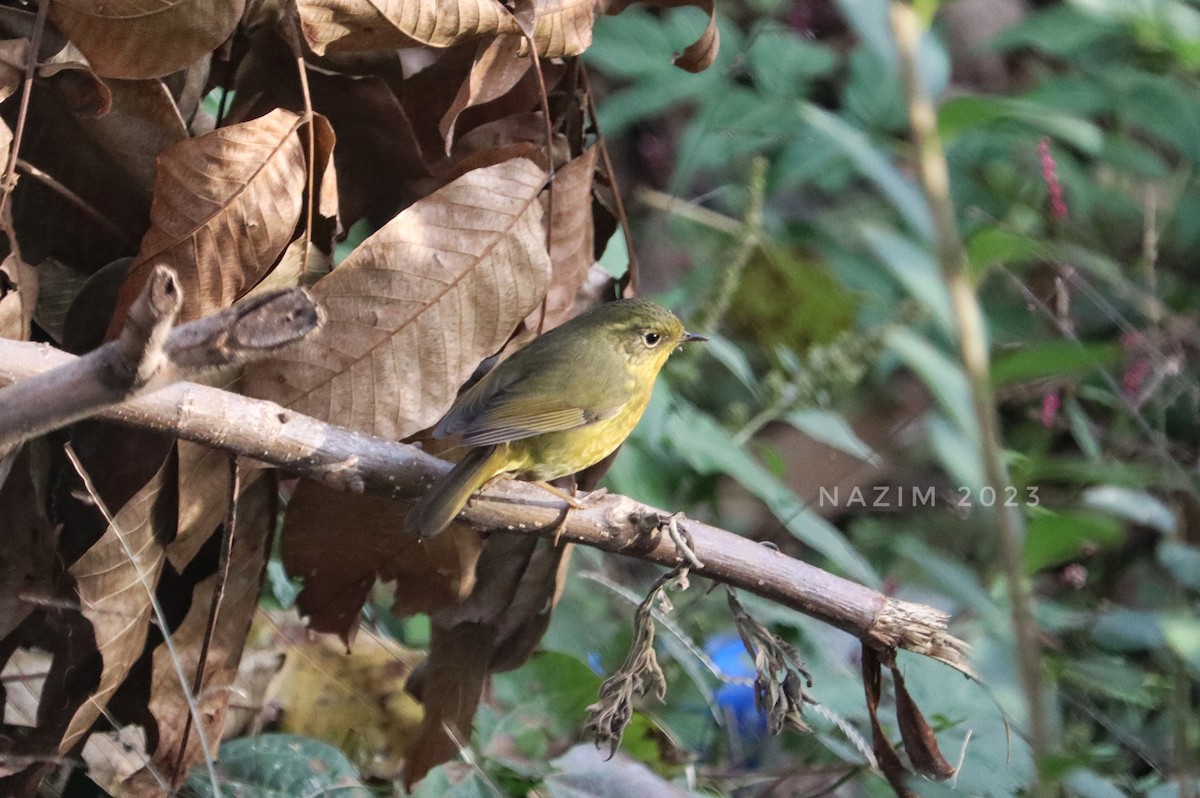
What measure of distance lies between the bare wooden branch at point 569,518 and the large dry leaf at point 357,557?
0.20 metres

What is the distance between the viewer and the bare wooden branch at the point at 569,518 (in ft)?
4.99

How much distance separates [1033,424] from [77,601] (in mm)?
3319

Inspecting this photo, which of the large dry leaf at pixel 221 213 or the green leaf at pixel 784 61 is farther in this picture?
the green leaf at pixel 784 61

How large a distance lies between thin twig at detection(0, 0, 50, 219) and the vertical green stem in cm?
129

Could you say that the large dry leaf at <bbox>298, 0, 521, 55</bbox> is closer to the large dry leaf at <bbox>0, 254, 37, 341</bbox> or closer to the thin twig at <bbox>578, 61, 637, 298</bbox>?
the thin twig at <bbox>578, 61, 637, 298</bbox>

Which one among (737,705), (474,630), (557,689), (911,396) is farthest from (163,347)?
(911,396)

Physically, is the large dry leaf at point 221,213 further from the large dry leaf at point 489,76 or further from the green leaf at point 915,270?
the green leaf at point 915,270

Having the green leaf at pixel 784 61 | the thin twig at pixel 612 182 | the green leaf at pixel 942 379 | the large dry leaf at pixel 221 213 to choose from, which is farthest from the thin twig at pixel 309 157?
the green leaf at pixel 784 61

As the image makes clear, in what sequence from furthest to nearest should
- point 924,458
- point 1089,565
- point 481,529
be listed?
point 924,458 < point 1089,565 < point 481,529

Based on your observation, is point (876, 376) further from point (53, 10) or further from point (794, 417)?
point (53, 10)

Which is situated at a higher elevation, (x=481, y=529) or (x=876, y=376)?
(x=481, y=529)

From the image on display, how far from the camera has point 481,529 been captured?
5.95ft

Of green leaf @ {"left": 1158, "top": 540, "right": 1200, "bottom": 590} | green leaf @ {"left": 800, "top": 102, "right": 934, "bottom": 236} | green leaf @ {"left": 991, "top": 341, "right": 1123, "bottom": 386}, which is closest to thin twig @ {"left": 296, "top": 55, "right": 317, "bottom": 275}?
green leaf @ {"left": 800, "top": 102, "right": 934, "bottom": 236}

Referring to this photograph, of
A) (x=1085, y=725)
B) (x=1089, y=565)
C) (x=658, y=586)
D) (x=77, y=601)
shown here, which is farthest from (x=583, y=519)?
(x=1089, y=565)
